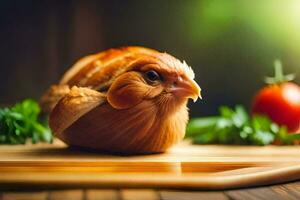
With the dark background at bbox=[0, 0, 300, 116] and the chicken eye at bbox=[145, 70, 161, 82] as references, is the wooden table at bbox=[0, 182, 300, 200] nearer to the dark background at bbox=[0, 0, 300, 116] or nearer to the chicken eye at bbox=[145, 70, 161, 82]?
the chicken eye at bbox=[145, 70, 161, 82]

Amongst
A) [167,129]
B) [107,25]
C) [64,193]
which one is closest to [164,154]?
[167,129]

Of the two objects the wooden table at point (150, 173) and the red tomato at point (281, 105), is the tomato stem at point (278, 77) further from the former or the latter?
the wooden table at point (150, 173)

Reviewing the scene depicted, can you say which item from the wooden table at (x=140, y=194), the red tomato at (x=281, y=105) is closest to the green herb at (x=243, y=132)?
the red tomato at (x=281, y=105)

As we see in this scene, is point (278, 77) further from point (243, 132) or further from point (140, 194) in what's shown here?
point (140, 194)

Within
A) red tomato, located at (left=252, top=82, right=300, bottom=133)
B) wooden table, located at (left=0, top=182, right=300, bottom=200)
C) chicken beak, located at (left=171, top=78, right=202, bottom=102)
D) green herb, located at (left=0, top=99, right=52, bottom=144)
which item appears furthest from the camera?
red tomato, located at (left=252, top=82, right=300, bottom=133)

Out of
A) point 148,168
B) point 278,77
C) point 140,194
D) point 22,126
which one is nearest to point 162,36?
point 278,77

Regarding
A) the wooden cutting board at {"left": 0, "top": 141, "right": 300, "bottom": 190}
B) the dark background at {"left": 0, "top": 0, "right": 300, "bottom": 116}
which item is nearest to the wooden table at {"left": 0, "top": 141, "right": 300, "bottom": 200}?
the wooden cutting board at {"left": 0, "top": 141, "right": 300, "bottom": 190}
